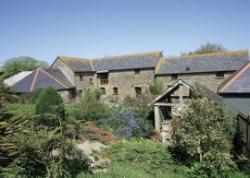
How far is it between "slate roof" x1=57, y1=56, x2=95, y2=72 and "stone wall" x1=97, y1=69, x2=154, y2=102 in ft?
11.5

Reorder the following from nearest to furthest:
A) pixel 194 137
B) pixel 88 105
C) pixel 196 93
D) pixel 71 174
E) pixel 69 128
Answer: pixel 71 174, pixel 194 137, pixel 196 93, pixel 69 128, pixel 88 105

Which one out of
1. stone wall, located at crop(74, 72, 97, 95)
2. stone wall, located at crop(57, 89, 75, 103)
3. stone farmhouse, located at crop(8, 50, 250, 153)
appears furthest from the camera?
stone wall, located at crop(74, 72, 97, 95)

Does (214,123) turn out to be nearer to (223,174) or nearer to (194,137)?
(194,137)

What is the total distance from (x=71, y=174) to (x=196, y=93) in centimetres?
635

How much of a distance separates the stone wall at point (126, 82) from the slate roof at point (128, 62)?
700 mm

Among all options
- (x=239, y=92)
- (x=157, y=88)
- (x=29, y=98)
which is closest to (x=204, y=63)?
(x=157, y=88)

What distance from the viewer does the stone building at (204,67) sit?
96.8 feet

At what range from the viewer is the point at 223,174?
33.9ft

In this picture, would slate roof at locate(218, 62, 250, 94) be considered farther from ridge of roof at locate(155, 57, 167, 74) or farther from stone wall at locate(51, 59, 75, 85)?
stone wall at locate(51, 59, 75, 85)

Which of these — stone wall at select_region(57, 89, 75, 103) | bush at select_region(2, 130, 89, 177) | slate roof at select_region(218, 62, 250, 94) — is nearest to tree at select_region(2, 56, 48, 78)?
stone wall at select_region(57, 89, 75, 103)

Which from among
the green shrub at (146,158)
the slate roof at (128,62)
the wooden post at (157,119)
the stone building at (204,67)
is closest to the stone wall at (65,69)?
the slate roof at (128,62)

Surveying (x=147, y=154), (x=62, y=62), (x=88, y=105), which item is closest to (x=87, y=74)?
(x=62, y=62)

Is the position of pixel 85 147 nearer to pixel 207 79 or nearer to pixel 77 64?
pixel 207 79

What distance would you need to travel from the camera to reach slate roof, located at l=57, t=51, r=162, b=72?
35.0 metres
